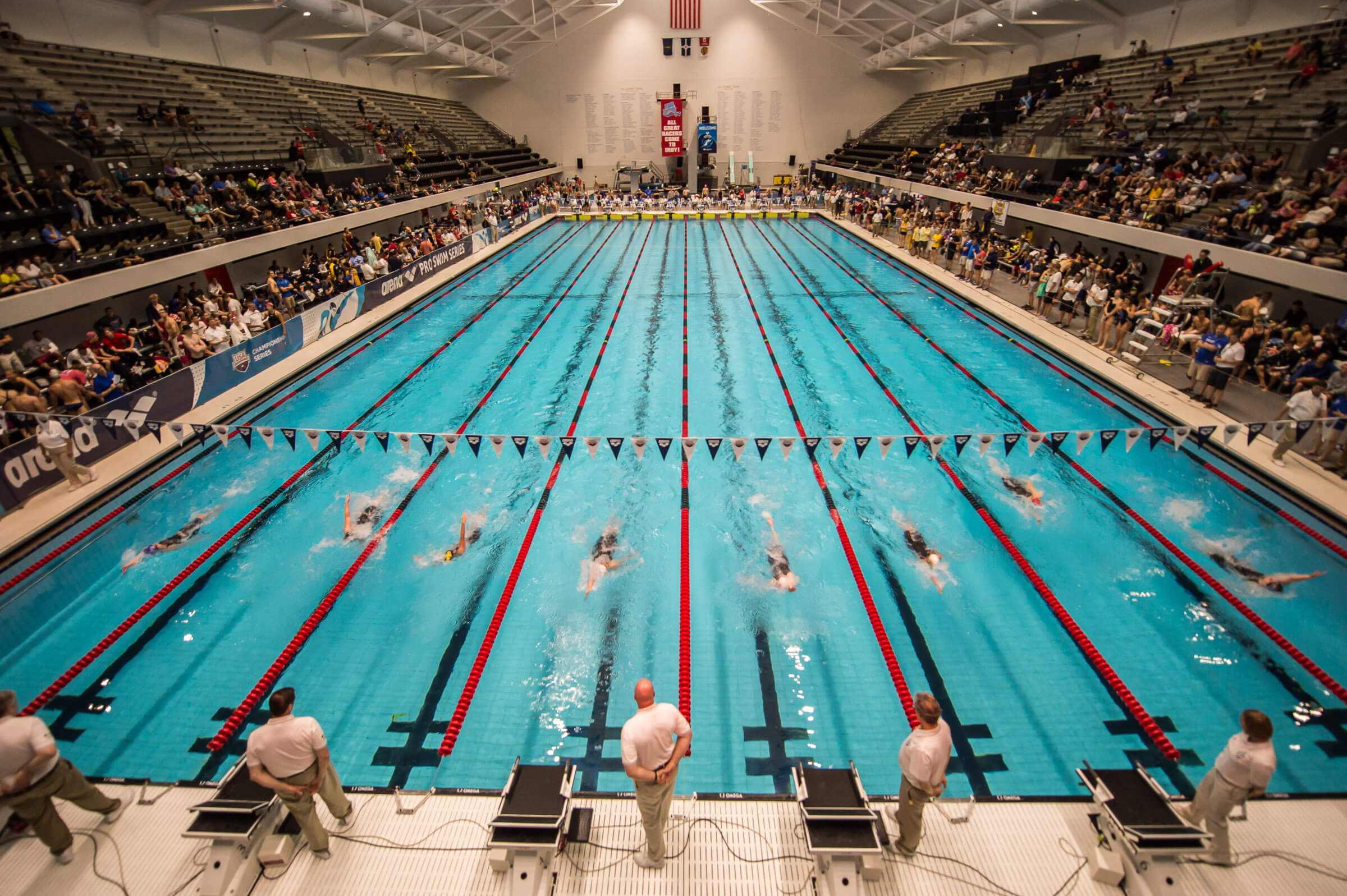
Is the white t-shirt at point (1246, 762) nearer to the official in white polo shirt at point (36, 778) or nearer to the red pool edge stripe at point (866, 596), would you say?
the red pool edge stripe at point (866, 596)

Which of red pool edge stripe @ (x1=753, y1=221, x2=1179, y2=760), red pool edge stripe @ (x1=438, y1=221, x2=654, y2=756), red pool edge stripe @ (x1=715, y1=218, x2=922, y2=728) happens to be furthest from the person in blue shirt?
red pool edge stripe @ (x1=438, y1=221, x2=654, y2=756)

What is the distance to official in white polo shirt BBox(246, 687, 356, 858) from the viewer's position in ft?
8.04

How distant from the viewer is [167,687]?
4.33m

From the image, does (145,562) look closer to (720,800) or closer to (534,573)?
(534,573)

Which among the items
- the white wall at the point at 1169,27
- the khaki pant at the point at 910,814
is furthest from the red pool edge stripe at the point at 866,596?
the white wall at the point at 1169,27

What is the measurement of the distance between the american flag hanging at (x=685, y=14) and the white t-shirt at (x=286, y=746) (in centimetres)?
3716

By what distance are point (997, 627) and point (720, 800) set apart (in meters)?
2.95

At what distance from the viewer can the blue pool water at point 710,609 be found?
3.89 metres

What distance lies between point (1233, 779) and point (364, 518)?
693 centimetres

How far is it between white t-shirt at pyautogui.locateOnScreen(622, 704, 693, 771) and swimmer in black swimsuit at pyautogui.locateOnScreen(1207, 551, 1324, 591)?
564 cm

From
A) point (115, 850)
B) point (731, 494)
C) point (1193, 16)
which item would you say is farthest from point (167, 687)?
point (1193, 16)

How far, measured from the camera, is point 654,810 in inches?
103

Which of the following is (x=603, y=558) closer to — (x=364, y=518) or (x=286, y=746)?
(x=364, y=518)

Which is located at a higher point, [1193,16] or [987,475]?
[1193,16]
